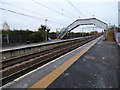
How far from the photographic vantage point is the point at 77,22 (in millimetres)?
34438

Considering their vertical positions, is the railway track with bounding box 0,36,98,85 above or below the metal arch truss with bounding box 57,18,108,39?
below

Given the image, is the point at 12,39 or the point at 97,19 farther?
the point at 97,19

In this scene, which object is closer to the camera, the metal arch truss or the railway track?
the railway track

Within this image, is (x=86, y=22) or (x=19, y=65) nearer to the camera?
(x=19, y=65)

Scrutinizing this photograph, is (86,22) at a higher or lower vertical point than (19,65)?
higher

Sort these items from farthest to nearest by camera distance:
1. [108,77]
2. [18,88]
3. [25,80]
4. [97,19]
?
[97,19], [108,77], [25,80], [18,88]

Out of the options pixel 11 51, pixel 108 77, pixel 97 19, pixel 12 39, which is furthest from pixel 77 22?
pixel 108 77

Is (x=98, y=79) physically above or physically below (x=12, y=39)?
below

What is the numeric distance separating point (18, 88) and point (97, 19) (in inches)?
1422

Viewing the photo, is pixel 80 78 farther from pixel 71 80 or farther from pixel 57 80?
pixel 57 80

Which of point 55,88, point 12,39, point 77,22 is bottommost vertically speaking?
point 55,88

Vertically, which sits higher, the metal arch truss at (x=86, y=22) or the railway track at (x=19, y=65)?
the metal arch truss at (x=86, y=22)

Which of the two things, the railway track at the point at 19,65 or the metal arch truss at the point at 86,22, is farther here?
the metal arch truss at the point at 86,22

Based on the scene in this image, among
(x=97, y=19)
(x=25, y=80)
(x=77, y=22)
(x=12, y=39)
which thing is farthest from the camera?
(x=77, y=22)
